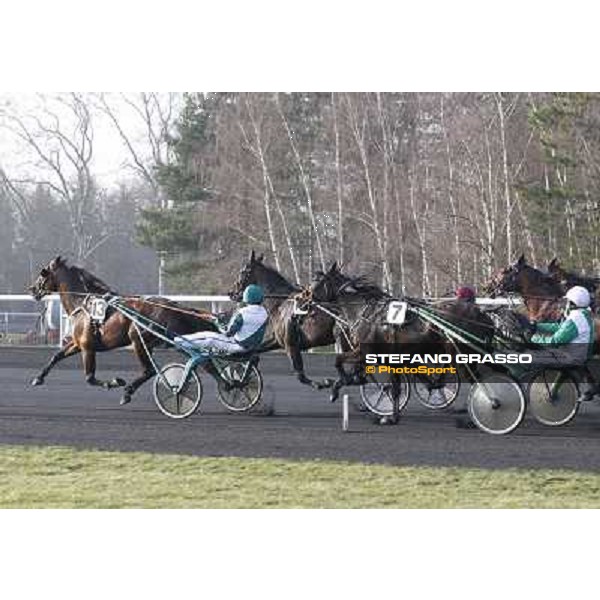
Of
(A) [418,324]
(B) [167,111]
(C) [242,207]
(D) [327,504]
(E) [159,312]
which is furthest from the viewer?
(C) [242,207]

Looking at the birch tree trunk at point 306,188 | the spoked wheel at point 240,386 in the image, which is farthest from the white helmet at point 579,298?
the birch tree trunk at point 306,188

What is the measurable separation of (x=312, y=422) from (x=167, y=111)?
5.99 m

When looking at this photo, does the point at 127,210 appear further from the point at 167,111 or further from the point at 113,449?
the point at 113,449

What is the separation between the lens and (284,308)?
1288cm

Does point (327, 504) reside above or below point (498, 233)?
below

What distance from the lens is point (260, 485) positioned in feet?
28.1

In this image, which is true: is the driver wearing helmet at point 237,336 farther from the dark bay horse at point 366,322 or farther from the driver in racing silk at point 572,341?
the driver in racing silk at point 572,341

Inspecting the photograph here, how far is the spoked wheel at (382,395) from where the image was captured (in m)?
11.8

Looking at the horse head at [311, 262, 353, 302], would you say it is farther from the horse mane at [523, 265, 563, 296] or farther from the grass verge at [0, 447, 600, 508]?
the grass verge at [0, 447, 600, 508]

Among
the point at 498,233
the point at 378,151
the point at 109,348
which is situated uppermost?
the point at 378,151

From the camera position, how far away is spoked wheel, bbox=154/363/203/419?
472 inches

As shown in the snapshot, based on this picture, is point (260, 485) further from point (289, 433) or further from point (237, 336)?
point (237, 336)

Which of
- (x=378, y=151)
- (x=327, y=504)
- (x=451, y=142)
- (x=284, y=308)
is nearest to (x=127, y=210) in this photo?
(x=378, y=151)

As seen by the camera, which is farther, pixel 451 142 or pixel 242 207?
pixel 242 207
